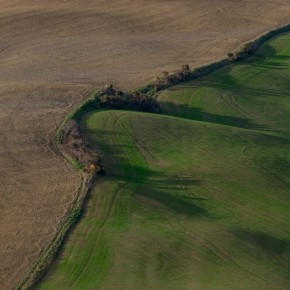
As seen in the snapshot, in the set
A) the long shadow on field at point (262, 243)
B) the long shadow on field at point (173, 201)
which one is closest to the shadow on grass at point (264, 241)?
the long shadow on field at point (262, 243)

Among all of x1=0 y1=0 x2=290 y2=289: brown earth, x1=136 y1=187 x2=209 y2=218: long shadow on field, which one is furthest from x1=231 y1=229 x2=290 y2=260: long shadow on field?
x1=0 y1=0 x2=290 y2=289: brown earth

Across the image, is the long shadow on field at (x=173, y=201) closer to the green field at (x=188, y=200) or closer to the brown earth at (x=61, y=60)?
the green field at (x=188, y=200)

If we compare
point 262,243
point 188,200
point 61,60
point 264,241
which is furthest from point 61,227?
point 61,60

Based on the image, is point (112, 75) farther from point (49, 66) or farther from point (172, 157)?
point (172, 157)

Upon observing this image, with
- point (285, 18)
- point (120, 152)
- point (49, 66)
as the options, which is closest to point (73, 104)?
point (120, 152)

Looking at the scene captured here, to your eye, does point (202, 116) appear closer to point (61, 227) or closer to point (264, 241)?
point (264, 241)
